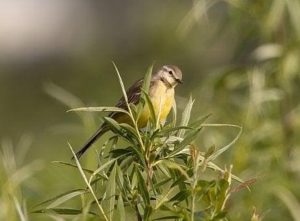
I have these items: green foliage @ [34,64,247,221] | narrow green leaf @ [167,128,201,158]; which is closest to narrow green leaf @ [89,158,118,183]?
green foliage @ [34,64,247,221]

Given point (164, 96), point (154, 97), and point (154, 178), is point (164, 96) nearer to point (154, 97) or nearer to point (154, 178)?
point (154, 97)

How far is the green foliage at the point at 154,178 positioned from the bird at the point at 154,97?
70mm

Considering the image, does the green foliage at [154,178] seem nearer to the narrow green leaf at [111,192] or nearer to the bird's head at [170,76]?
the narrow green leaf at [111,192]

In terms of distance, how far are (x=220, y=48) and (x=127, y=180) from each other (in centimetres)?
713

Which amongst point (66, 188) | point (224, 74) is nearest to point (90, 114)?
point (66, 188)

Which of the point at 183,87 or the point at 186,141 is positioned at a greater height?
the point at 183,87

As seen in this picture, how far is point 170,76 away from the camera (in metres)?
4.10

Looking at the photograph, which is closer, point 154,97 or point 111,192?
point 111,192

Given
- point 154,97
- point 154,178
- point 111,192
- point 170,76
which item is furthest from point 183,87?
point 111,192

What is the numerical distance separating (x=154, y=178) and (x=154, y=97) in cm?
135

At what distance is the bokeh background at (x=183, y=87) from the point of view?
3.82 meters

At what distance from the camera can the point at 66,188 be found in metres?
4.18

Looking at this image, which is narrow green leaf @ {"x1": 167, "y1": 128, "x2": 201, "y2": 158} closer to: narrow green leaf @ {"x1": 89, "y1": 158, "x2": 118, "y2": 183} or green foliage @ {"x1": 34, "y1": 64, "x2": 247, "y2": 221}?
green foliage @ {"x1": 34, "y1": 64, "x2": 247, "y2": 221}

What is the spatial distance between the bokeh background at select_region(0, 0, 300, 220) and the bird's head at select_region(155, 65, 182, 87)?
11 centimetres
